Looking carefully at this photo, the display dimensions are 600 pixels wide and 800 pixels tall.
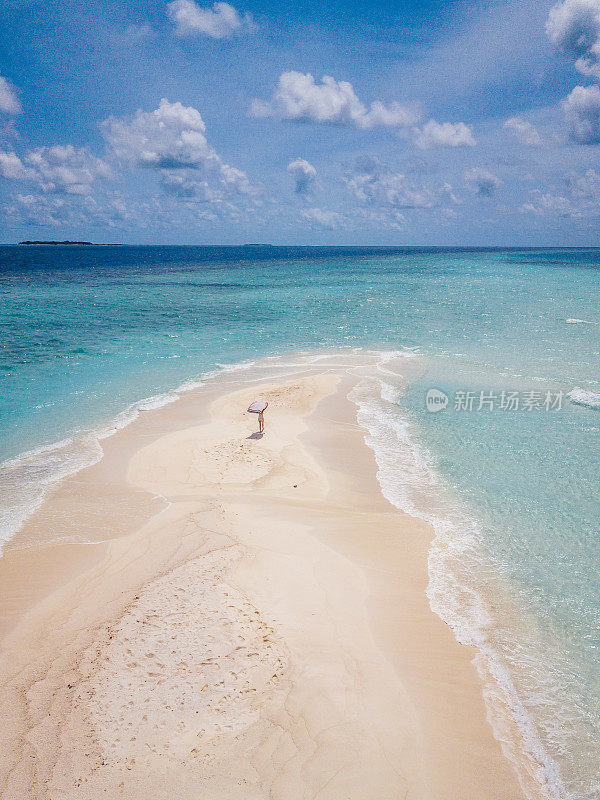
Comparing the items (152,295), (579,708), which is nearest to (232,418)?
(579,708)

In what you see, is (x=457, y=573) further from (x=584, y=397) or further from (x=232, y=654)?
(x=584, y=397)

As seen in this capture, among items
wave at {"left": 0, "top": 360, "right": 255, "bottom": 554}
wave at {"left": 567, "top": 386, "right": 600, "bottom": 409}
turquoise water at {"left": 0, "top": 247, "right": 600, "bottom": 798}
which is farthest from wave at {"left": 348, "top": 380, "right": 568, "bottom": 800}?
wave at {"left": 0, "top": 360, "right": 255, "bottom": 554}

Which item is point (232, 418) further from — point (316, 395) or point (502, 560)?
point (502, 560)

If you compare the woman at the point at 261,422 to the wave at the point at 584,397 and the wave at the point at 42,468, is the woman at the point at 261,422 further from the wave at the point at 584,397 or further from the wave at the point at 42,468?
the wave at the point at 584,397

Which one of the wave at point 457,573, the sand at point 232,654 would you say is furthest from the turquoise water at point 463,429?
the sand at point 232,654

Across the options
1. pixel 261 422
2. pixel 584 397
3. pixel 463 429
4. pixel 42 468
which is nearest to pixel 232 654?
pixel 261 422

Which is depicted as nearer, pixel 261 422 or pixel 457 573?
pixel 457 573

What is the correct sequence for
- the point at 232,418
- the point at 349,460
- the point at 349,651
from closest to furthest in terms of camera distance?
the point at 349,651 → the point at 349,460 → the point at 232,418
